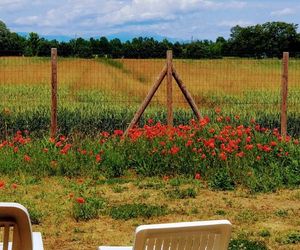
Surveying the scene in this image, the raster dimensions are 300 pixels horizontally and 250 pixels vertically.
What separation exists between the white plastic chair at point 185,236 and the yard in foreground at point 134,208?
2.79 meters

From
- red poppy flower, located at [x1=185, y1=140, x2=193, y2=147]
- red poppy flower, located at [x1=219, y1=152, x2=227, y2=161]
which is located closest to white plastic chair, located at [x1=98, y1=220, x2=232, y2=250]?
red poppy flower, located at [x1=219, y1=152, x2=227, y2=161]

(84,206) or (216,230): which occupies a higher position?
(216,230)

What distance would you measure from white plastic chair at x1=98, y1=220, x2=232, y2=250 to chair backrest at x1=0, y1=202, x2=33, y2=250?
1.59ft

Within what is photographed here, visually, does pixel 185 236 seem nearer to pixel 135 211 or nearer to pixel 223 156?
pixel 135 211

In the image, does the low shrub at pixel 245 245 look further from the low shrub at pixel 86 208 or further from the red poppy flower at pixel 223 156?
the red poppy flower at pixel 223 156

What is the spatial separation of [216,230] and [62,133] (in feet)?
28.6

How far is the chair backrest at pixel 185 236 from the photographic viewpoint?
3158 millimetres

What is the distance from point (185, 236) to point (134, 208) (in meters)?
4.34

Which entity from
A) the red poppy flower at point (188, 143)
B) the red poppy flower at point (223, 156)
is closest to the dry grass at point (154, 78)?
the red poppy flower at point (188, 143)

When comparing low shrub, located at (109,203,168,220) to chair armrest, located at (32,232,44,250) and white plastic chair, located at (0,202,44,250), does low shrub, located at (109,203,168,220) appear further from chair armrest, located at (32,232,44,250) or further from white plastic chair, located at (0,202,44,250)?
white plastic chair, located at (0,202,44,250)

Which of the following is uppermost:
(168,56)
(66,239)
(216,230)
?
(168,56)

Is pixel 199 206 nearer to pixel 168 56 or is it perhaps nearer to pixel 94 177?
pixel 94 177

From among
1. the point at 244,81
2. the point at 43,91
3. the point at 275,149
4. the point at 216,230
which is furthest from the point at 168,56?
the point at 244,81

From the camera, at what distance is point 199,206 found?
782 centimetres
